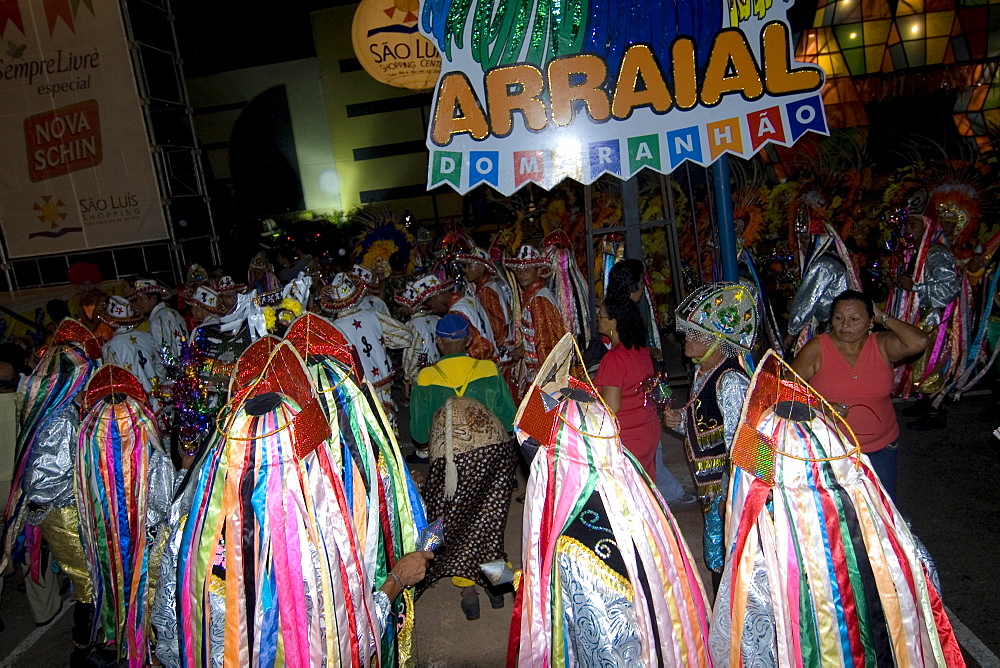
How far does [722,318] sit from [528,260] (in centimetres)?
330

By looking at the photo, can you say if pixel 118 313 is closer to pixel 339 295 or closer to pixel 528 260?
pixel 339 295

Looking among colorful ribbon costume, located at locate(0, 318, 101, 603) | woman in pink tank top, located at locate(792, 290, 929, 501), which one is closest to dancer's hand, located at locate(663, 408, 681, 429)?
woman in pink tank top, located at locate(792, 290, 929, 501)

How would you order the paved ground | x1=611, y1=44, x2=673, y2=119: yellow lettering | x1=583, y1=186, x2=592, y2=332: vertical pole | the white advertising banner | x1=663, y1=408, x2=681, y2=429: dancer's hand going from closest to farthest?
1. the paved ground
2. x1=663, y1=408, x2=681, y2=429: dancer's hand
3. x1=611, y1=44, x2=673, y2=119: yellow lettering
4. x1=583, y1=186, x2=592, y2=332: vertical pole
5. the white advertising banner

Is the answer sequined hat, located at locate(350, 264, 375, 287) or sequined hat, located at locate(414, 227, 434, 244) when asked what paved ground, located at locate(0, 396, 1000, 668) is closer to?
sequined hat, located at locate(350, 264, 375, 287)

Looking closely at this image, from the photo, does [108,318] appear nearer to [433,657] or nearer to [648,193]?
[433,657]

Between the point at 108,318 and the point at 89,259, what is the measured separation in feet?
36.6

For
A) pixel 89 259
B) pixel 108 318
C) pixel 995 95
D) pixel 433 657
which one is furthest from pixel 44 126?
pixel 995 95

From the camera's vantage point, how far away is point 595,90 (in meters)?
4.50

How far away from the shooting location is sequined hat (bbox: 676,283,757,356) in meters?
3.45

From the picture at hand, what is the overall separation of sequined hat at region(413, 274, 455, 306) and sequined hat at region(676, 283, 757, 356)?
3276 millimetres

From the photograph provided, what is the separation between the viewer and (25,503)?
363 cm

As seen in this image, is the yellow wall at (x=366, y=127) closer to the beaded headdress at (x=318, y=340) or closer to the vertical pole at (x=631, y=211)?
the vertical pole at (x=631, y=211)

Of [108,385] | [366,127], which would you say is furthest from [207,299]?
[366,127]

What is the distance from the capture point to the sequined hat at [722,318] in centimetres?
345
